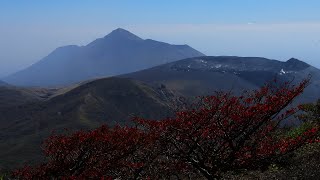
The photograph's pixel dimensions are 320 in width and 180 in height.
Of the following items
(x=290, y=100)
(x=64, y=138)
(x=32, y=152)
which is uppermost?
(x=290, y=100)

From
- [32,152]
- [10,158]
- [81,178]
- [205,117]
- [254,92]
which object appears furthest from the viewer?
[32,152]

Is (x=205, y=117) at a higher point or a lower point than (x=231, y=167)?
higher

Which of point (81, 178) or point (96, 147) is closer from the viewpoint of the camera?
point (81, 178)

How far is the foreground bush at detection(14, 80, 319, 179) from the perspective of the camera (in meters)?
12.9

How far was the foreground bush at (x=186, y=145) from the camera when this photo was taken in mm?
12859

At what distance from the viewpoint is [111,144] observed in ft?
44.2

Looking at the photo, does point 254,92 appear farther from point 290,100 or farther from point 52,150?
point 52,150

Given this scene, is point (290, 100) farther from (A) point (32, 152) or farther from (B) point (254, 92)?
(A) point (32, 152)

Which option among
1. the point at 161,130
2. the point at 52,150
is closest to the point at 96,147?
the point at 52,150

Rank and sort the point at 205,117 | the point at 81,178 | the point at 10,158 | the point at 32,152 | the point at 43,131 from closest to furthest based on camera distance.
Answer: the point at 81,178 → the point at 205,117 → the point at 10,158 → the point at 32,152 → the point at 43,131

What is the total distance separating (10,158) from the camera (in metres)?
138

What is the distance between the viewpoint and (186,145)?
1327 cm

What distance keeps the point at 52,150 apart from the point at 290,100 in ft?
25.7

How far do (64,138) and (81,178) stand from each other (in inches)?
68.0
